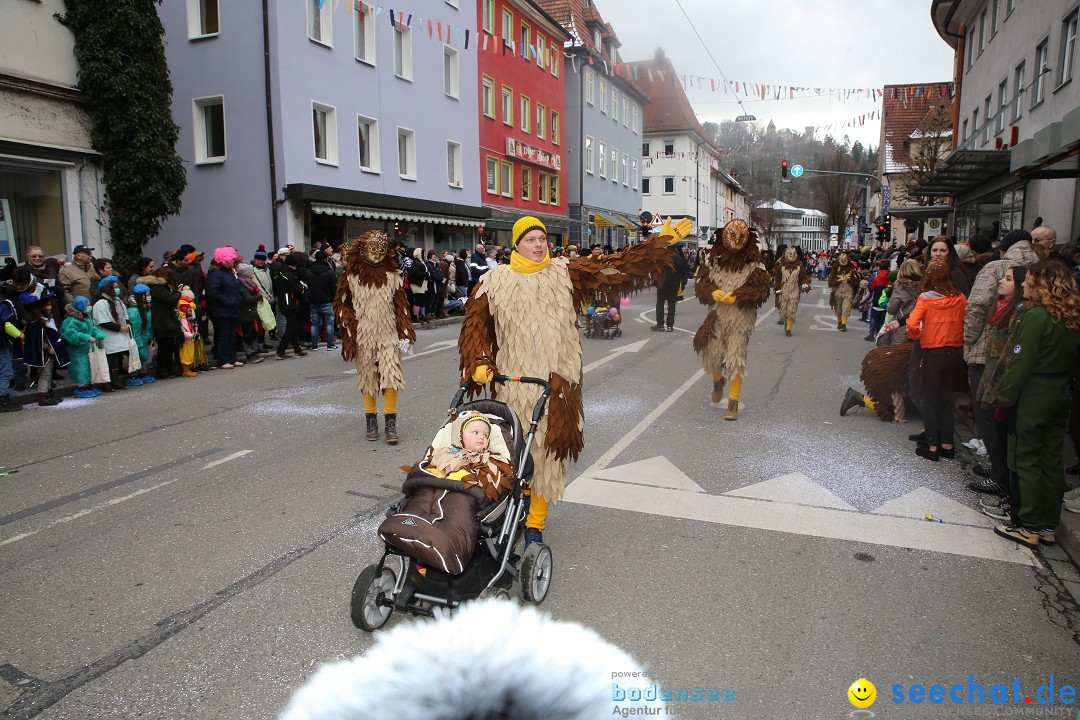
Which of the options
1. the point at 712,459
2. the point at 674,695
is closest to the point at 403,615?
the point at 674,695

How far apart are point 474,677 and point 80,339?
10.7m

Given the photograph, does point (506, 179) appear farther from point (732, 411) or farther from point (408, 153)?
point (732, 411)

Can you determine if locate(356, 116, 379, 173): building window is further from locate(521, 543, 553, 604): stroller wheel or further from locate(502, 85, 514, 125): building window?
locate(521, 543, 553, 604): stroller wheel

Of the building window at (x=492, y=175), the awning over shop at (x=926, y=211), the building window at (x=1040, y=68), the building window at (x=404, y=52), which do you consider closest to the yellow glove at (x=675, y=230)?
the building window at (x=1040, y=68)

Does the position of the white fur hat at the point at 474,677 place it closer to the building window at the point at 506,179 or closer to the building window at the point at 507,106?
the building window at the point at 506,179

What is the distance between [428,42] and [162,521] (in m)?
→ 23.8

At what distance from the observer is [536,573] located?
12.5 feet

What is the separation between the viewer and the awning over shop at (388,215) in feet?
66.3

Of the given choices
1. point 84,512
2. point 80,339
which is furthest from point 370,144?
point 84,512

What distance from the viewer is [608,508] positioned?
542 cm

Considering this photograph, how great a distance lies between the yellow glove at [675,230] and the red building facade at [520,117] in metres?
25.3

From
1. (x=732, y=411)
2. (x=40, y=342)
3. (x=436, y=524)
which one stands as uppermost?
(x=40, y=342)

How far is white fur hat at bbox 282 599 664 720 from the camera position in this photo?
94cm

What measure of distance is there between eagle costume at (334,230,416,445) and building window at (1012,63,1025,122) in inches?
709
